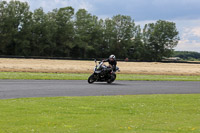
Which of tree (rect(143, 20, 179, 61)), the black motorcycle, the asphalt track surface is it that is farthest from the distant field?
tree (rect(143, 20, 179, 61))

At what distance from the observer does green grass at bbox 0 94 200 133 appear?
9273 mm

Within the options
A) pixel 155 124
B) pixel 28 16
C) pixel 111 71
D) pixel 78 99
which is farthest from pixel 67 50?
pixel 155 124

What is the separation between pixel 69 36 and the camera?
92188 mm

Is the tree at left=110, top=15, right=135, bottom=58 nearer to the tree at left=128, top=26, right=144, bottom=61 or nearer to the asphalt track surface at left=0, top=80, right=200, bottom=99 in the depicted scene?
the tree at left=128, top=26, right=144, bottom=61

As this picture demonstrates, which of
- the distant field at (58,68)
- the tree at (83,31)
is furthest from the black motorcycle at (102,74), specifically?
the tree at (83,31)

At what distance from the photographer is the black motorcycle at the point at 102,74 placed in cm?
2481

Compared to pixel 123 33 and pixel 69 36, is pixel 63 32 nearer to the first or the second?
pixel 69 36

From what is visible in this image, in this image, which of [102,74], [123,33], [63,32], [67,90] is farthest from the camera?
[123,33]

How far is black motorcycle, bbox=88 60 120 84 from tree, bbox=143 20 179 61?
284 feet

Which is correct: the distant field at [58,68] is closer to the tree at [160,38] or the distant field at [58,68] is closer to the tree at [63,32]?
the tree at [63,32]

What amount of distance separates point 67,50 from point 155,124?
80048 millimetres

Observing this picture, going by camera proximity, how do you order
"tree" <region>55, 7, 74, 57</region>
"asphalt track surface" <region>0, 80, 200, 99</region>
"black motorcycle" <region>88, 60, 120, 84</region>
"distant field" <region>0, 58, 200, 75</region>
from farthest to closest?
"tree" <region>55, 7, 74, 57</region> < "distant field" <region>0, 58, 200, 75</region> < "black motorcycle" <region>88, 60, 120, 84</region> < "asphalt track surface" <region>0, 80, 200, 99</region>

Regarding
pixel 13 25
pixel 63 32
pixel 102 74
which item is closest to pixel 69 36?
pixel 63 32

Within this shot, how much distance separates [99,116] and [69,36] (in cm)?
8176
